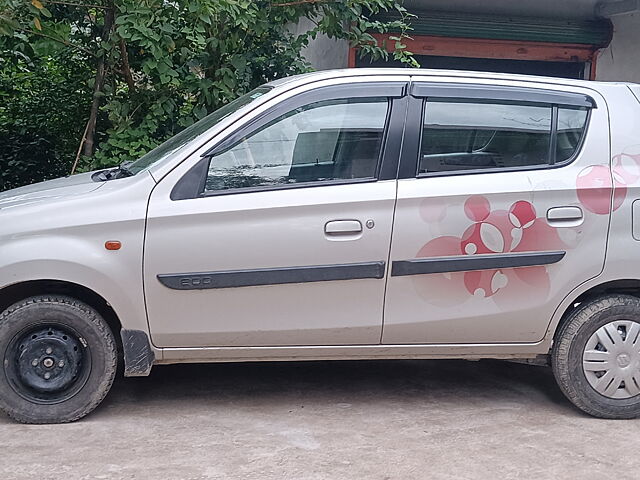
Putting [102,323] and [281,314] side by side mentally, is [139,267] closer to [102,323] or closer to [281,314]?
[102,323]

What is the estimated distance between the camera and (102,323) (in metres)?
4.19

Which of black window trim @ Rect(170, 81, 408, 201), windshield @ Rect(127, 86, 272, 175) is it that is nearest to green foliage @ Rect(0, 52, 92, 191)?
windshield @ Rect(127, 86, 272, 175)

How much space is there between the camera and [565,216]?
170 inches

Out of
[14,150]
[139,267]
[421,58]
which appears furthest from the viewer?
[421,58]

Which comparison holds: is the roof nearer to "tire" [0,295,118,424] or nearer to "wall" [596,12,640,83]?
"tire" [0,295,118,424]

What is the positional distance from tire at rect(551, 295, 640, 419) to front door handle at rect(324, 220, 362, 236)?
137 cm

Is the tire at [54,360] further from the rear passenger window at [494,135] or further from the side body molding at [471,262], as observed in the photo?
the rear passenger window at [494,135]

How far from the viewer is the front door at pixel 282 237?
412 centimetres

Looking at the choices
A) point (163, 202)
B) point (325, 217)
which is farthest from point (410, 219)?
point (163, 202)

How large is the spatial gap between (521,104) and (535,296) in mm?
1115

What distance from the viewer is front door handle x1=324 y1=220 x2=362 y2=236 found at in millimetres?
4176

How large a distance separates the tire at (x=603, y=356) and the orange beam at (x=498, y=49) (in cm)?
521

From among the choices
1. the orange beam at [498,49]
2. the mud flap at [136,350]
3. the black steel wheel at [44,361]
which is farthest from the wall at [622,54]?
the black steel wheel at [44,361]

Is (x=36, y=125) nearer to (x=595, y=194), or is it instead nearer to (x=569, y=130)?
(x=569, y=130)
